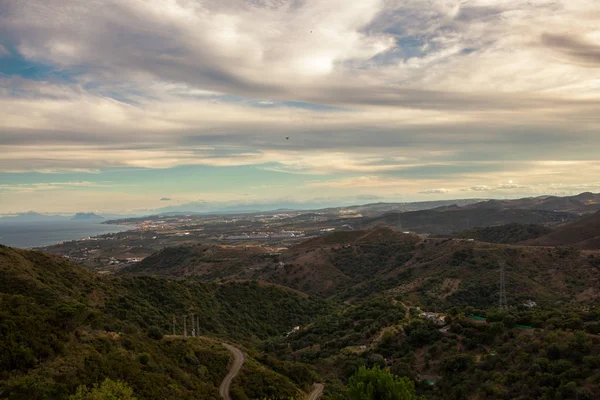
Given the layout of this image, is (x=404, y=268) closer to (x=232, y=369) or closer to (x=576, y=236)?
(x=576, y=236)

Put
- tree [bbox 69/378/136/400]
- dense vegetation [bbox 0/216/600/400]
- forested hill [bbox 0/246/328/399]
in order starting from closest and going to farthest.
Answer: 1. tree [bbox 69/378/136/400]
2. forested hill [bbox 0/246/328/399]
3. dense vegetation [bbox 0/216/600/400]

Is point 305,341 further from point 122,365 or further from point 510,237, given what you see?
point 510,237

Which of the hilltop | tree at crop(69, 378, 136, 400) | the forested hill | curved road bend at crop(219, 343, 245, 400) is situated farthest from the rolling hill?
tree at crop(69, 378, 136, 400)

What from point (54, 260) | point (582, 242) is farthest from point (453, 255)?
point (54, 260)

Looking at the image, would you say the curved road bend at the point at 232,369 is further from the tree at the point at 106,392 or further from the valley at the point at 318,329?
the tree at the point at 106,392

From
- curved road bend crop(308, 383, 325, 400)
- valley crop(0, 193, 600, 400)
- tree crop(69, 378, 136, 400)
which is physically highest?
tree crop(69, 378, 136, 400)

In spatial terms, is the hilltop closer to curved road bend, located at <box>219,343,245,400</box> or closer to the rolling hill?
the rolling hill

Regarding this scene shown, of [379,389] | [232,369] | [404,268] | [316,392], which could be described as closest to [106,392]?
[379,389]

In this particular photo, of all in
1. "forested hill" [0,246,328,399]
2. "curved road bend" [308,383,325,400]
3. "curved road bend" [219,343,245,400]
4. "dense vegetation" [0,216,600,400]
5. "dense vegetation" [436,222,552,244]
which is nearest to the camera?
"forested hill" [0,246,328,399]
